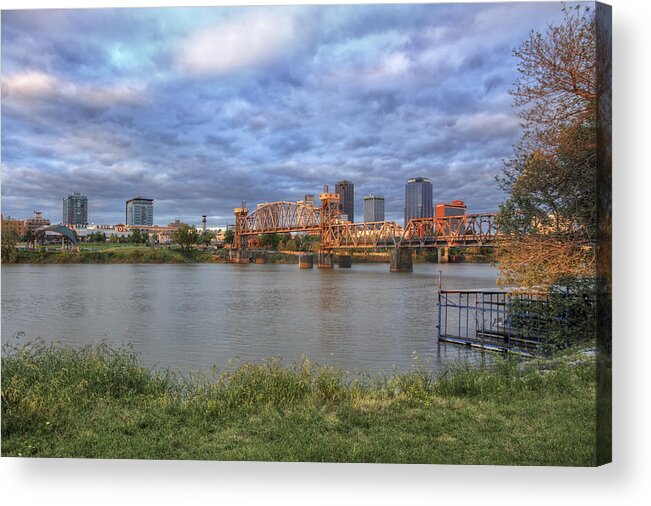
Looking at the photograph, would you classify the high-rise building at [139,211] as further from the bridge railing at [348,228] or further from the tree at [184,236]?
the bridge railing at [348,228]

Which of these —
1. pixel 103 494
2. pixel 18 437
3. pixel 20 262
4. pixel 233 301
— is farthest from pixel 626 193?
pixel 233 301

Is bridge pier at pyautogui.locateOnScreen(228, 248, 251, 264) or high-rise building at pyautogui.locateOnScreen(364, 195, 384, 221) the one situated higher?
high-rise building at pyautogui.locateOnScreen(364, 195, 384, 221)

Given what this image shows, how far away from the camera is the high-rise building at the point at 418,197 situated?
399 inches

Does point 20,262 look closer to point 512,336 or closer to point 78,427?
point 78,427

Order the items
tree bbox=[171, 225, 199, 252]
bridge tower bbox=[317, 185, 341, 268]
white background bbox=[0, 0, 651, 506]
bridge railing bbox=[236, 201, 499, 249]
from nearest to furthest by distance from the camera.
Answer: white background bbox=[0, 0, 651, 506] → tree bbox=[171, 225, 199, 252] → bridge tower bbox=[317, 185, 341, 268] → bridge railing bbox=[236, 201, 499, 249]

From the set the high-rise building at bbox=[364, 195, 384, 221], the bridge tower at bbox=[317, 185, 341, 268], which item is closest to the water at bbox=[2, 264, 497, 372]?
the high-rise building at bbox=[364, 195, 384, 221]

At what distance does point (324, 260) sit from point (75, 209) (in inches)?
1266

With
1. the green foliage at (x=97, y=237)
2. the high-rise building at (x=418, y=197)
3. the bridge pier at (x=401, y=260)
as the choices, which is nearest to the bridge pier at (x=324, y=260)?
the bridge pier at (x=401, y=260)

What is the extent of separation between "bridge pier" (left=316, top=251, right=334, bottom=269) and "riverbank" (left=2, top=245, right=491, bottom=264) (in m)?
1.91

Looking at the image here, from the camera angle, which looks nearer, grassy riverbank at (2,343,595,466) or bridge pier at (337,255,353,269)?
grassy riverbank at (2,343,595,466)

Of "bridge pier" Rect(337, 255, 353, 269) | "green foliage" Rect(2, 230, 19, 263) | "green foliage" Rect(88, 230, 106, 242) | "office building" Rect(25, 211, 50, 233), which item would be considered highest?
"office building" Rect(25, 211, 50, 233)

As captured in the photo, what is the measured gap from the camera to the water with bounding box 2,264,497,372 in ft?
32.4

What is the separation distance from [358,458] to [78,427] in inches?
98.6

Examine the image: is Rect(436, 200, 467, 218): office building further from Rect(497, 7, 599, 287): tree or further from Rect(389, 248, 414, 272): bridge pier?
Rect(389, 248, 414, 272): bridge pier
